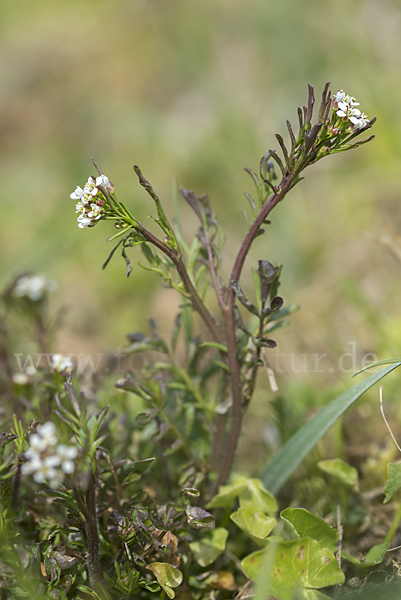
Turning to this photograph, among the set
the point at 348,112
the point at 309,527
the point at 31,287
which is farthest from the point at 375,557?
the point at 31,287

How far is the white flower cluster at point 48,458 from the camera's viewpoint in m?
0.81

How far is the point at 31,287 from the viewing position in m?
1.62

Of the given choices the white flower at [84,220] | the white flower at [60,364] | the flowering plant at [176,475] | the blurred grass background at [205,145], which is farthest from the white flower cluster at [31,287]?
the blurred grass background at [205,145]

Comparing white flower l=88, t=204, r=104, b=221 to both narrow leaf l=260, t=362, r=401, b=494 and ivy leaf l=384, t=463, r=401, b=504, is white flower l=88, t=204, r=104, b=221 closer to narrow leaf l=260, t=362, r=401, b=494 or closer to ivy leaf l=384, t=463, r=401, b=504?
narrow leaf l=260, t=362, r=401, b=494

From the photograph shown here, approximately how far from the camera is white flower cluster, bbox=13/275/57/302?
1616mm

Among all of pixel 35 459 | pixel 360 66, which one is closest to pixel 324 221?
pixel 360 66

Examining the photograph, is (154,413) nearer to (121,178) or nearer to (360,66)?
(121,178)

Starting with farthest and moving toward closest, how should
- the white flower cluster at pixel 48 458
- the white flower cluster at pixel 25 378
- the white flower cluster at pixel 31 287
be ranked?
the white flower cluster at pixel 31 287, the white flower cluster at pixel 25 378, the white flower cluster at pixel 48 458

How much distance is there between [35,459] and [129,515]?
36 cm

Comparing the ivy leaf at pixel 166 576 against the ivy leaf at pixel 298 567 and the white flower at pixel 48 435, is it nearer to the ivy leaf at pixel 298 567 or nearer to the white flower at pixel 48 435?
the ivy leaf at pixel 298 567

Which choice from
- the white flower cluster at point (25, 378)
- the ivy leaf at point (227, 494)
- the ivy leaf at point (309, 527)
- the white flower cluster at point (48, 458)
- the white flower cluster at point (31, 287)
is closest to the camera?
the white flower cluster at point (48, 458)

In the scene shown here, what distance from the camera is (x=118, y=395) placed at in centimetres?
164

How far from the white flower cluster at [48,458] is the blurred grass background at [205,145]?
1.22 meters

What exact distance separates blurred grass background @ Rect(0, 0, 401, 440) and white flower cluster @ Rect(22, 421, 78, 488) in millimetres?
1221
